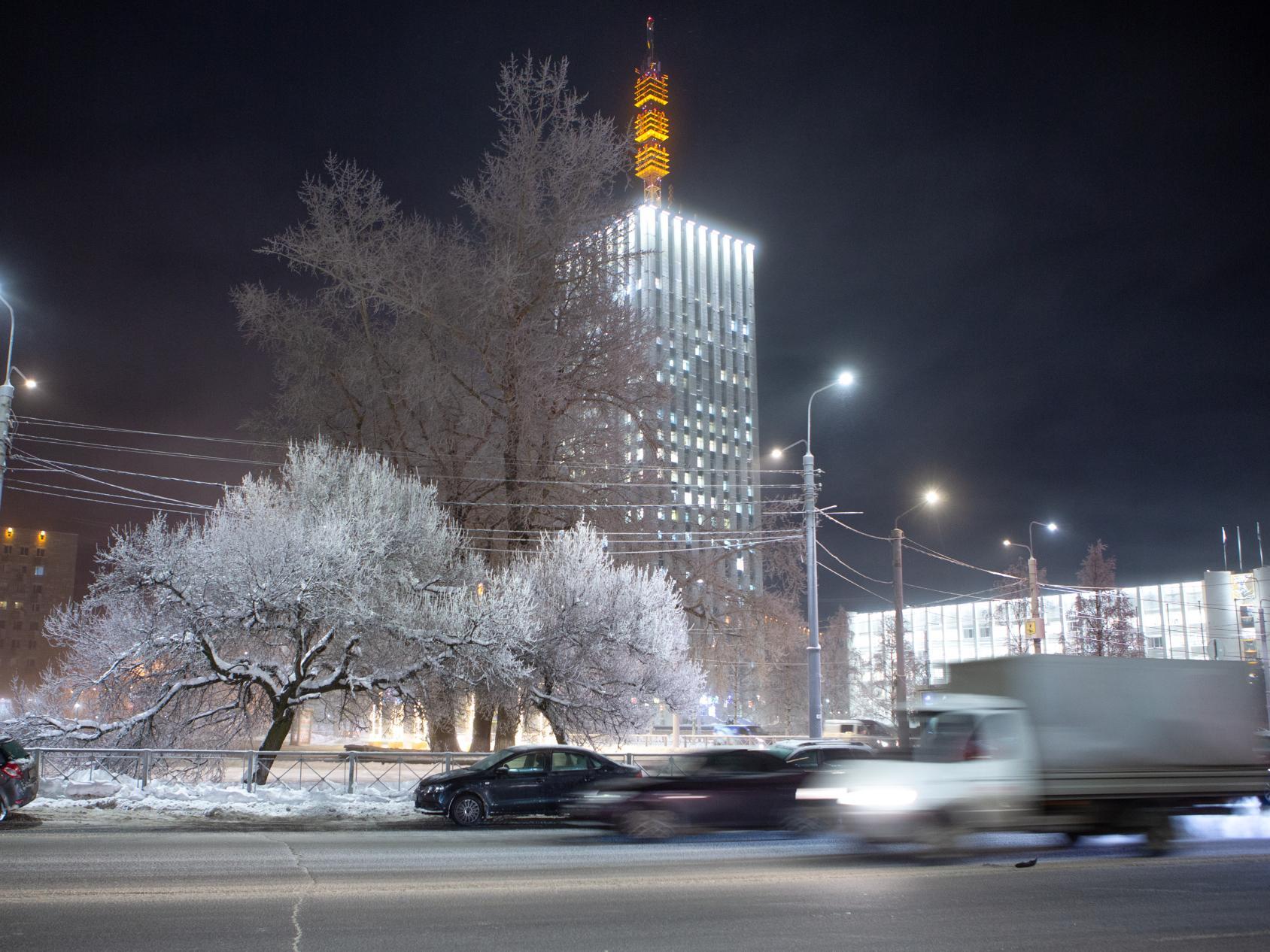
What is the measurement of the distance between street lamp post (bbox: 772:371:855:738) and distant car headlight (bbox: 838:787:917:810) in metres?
10.7

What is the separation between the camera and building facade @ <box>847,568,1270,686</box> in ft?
238

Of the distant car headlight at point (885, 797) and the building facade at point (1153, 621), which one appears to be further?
the building facade at point (1153, 621)

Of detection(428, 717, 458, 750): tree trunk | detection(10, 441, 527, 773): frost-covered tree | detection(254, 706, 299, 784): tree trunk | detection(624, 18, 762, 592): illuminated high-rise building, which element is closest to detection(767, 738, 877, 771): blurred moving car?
detection(10, 441, 527, 773): frost-covered tree

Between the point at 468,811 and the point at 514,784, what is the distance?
940 millimetres

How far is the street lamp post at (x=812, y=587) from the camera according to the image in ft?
79.8

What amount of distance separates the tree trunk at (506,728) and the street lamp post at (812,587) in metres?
9.30

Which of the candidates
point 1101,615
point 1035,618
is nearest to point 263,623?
point 1035,618

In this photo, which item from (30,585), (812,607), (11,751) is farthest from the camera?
(30,585)

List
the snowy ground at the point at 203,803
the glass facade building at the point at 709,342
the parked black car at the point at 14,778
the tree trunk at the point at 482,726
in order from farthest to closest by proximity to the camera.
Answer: the glass facade building at the point at 709,342, the tree trunk at the point at 482,726, the snowy ground at the point at 203,803, the parked black car at the point at 14,778

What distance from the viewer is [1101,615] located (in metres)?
58.0

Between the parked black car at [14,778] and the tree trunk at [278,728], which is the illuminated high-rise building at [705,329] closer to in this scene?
the tree trunk at [278,728]

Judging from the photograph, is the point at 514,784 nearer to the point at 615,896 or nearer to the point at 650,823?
the point at 650,823

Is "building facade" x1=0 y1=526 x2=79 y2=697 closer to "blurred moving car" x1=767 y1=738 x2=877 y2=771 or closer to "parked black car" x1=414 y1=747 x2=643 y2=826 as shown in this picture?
"parked black car" x1=414 y1=747 x2=643 y2=826

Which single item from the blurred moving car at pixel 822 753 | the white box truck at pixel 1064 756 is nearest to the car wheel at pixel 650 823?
the white box truck at pixel 1064 756
